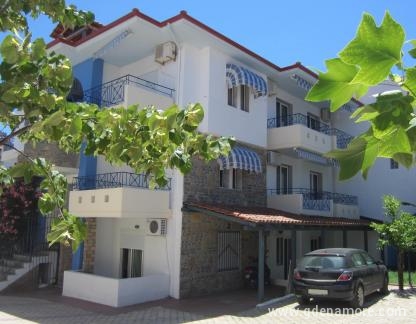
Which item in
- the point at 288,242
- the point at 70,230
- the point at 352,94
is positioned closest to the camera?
the point at 352,94

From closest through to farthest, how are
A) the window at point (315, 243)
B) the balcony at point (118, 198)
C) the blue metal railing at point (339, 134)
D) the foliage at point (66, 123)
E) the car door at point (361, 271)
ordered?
the foliage at point (66, 123)
the car door at point (361, 271)
the balcony at point (118, 198)
the window at point (315, 243)
the blue metal railing at point (339, 134)

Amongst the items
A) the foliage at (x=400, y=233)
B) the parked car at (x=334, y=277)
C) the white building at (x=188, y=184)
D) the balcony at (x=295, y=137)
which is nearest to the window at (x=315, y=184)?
the balcony at (x=295, y=137)

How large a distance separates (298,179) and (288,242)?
3.17 metres

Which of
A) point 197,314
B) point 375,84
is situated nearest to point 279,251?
point 197,314

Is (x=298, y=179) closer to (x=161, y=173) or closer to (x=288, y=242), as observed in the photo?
(x=288, y=242)

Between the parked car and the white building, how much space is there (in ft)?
5.01

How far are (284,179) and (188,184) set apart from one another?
22.5 ft

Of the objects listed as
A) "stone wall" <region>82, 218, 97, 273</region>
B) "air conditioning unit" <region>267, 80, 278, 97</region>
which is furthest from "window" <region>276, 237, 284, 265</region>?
"stone wall" <region>82, 218, 97, 273</region>

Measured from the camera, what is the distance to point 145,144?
11.6 feet

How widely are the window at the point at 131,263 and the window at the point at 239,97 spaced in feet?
22.1

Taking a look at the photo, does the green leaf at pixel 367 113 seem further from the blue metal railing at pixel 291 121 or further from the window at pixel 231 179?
the blue metal railing at pixel 291 121

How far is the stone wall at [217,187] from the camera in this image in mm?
15555

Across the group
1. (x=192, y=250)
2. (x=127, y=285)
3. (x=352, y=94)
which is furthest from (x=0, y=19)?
(x=192, y=250)

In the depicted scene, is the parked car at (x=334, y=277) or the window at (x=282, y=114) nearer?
the parked car at (x=334, y=277)
